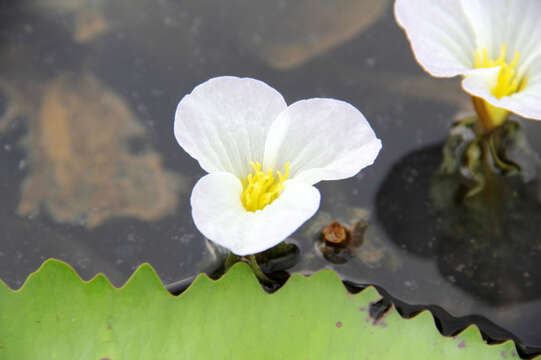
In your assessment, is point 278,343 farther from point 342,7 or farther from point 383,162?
point 342,7

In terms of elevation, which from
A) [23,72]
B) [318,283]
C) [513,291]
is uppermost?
[23,72]

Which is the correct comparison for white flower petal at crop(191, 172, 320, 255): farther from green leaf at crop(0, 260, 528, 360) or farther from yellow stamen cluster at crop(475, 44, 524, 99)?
yellow stamen cluster at crop(475, 44, 524, 99)

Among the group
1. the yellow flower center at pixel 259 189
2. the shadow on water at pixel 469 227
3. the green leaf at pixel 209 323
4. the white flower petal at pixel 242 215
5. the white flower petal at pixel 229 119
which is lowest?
the shadow on water at pixel 469 227

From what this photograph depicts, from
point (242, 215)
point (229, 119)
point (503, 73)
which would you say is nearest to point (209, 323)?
point (242, 215)

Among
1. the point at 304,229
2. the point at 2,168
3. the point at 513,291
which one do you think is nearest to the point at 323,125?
→ the point at 304,229

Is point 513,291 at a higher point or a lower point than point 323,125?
lower

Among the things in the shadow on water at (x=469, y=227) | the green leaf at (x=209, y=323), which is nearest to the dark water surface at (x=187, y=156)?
the shadow on water at (x=469, y=227)

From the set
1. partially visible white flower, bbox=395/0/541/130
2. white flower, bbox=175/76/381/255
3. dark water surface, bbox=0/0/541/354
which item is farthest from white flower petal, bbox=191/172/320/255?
partially visible white flower, bbox=395/0/541/130

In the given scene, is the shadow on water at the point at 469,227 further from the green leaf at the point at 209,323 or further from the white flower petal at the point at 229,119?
the white flower petal at the point at 229,119
